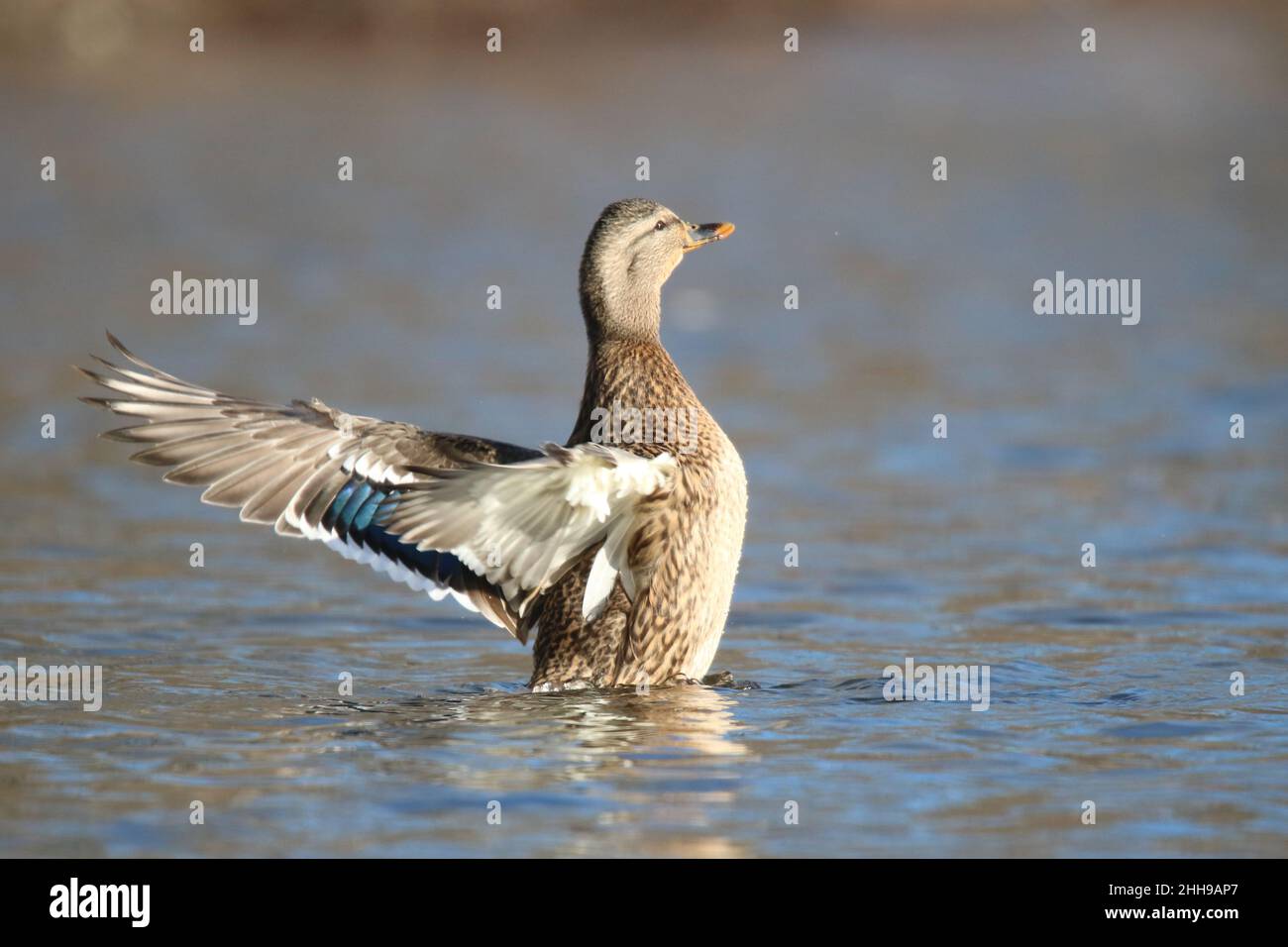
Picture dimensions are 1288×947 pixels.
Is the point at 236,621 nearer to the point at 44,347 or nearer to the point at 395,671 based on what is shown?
the point at 395,671

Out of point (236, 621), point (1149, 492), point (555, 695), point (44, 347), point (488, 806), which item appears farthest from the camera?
point (44, 347)

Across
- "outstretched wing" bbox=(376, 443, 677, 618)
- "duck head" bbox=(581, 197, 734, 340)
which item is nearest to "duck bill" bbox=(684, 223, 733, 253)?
"duck head" bbox=(581, 197, 734, 340)

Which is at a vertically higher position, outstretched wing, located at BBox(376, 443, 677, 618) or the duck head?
the duck head

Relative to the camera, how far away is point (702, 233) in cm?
888

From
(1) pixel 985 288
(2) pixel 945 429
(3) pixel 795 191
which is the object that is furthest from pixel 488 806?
(3) pixel 795 191

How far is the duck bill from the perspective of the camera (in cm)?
880

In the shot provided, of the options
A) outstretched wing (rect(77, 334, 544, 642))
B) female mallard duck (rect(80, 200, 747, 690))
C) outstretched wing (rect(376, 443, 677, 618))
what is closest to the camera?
outstretched wing (rect(376, 443, 677, 618))

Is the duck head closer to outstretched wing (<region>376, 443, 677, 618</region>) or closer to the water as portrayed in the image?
outstretched wing (<region>376, 443, 677, 618</region>)

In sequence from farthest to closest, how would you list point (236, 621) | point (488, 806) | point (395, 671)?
point (236, 621) → point (395, 671) → point (488, 806)

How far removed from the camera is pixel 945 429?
44.9 feet

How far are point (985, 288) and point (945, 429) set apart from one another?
4.45 m

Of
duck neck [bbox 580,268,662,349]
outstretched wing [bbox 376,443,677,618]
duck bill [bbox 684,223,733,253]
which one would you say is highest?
duck bill [bbox 684,223,733,253]

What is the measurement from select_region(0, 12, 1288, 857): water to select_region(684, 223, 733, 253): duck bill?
5.75ft

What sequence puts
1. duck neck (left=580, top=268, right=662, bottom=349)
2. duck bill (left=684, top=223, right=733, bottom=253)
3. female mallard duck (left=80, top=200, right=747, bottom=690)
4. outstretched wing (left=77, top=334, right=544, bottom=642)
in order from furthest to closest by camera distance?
duck bill (left=684, top=223, right=733, bottom=253), duck neck (left=580, top=268, right=662, bottom=349), outstretched wing (left=77, top=334, right=544, bottom=642), female mallard duck (left=80, top=200, right=747, bottom=690)
